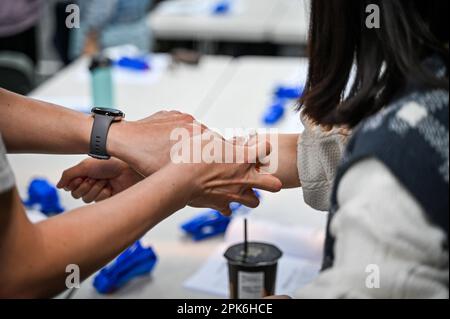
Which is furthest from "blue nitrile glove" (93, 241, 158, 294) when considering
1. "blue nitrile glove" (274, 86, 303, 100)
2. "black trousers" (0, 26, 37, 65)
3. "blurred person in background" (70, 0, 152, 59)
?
"black trousers" (0, 26, 37, 65)

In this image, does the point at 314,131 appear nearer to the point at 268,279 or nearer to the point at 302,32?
the point at 268,279

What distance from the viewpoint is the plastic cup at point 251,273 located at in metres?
1.38

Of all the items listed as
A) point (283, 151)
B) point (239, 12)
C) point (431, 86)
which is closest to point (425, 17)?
point (431, 86)

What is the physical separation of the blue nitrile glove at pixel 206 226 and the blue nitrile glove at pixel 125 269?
164mm

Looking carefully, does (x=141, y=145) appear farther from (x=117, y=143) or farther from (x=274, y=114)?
(x=274, y=114)

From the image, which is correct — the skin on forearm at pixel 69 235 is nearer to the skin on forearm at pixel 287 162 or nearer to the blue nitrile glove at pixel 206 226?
the skin on forearm at pixel 287 162

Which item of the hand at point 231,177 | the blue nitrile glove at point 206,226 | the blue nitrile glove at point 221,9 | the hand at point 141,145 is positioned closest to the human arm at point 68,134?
the hand at point 141,145

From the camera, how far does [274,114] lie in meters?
2.41

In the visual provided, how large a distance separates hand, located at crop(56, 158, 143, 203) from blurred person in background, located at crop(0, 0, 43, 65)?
1.99 m

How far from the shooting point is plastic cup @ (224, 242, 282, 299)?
1.38 m

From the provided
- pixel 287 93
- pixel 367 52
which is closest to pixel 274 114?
pixel 287 93

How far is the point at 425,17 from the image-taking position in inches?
36.4

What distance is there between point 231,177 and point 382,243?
22.6 inches

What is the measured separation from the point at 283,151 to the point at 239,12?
7.54 feet
